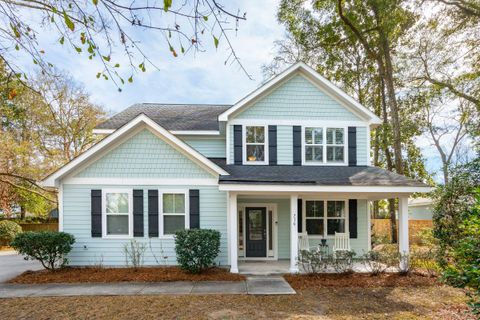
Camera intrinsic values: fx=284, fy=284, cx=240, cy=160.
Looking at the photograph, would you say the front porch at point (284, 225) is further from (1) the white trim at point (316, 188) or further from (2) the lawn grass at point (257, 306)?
(2) the lawn grass at point (257, 306)

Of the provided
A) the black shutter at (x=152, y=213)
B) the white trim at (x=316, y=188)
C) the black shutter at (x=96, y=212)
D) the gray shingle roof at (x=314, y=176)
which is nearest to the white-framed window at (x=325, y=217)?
the gray shingle roof at (x=314, y=176)

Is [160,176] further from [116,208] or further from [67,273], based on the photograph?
[67,273]

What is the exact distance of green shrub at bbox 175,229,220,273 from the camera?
28.3 feet

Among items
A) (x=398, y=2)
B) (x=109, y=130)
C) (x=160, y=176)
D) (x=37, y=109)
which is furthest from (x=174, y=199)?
(x=37, y=109)

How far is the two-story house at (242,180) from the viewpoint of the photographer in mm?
9469

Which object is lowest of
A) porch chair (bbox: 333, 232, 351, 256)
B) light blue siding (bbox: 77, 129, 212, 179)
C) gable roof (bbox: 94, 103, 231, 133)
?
porch chair (bbox: 333, 232, 351, 256)

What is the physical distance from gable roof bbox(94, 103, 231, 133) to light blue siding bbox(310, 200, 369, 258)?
6499 millimetres

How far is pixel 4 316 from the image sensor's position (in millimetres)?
5820

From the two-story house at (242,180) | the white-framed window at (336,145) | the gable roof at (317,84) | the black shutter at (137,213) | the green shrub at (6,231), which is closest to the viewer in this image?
the two-story house at (242,180)

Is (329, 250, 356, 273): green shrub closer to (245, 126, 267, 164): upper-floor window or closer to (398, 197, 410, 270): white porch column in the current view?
(398, 197, 410, 270): white porch column

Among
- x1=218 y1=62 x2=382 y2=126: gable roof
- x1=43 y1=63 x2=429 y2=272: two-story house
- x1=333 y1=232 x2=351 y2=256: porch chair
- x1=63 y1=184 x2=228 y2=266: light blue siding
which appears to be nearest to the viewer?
A: x1=43 y1=63 x2=429 y2=272: two-story house

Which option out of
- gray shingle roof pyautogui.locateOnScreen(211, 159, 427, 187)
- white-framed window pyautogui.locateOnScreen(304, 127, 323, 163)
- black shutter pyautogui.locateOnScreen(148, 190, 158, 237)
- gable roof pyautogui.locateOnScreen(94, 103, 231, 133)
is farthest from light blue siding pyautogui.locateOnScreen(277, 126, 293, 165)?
A: black shutter pyautogui.locateOnScreen(148, 190, 158, 237)

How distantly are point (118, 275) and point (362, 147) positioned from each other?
9911 mm

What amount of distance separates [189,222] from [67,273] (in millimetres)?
4034
